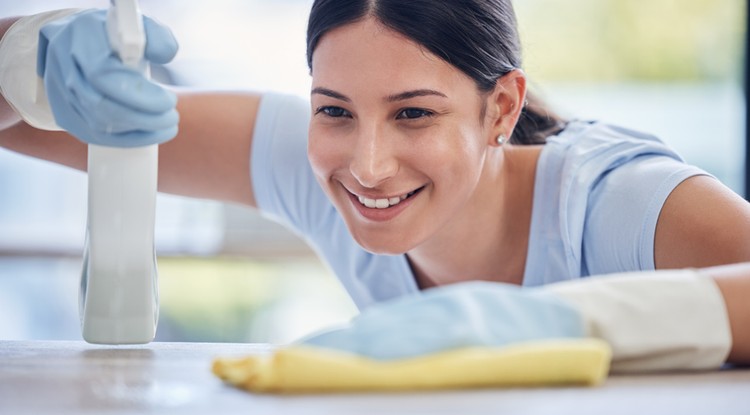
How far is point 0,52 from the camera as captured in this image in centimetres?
117

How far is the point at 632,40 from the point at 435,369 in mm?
3499

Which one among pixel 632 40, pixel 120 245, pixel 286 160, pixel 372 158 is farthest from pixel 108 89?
pixel 632 40

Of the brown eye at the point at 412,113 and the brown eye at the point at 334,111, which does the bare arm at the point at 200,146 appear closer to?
the brown eye at the point at 334,111

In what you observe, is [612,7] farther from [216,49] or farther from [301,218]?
[301,218]

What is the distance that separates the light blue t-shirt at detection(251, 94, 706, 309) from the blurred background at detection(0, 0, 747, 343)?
6.38 ft

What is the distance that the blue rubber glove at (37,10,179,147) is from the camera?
0.95m

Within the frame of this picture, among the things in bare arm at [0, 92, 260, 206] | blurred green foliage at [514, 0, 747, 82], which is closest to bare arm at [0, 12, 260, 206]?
bare arm at [0, 92, 260, 206]

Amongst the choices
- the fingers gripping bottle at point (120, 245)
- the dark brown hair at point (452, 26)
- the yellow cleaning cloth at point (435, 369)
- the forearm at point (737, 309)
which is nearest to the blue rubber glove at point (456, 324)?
the yellow cleaning cloth at point (435, 369)

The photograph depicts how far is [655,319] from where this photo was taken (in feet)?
2.49

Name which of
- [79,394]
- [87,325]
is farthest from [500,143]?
[79,394]

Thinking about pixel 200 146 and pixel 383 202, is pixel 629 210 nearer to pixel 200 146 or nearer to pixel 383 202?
pixel 383 202

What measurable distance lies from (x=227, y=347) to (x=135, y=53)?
0.35 meters

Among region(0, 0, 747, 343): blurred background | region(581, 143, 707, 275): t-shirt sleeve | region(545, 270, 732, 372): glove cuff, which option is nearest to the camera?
region(545, 270, 732, 372): glove cuff

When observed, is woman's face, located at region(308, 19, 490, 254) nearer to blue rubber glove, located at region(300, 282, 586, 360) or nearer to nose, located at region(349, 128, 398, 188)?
nose, located at region(349, 128, 398, 188)
